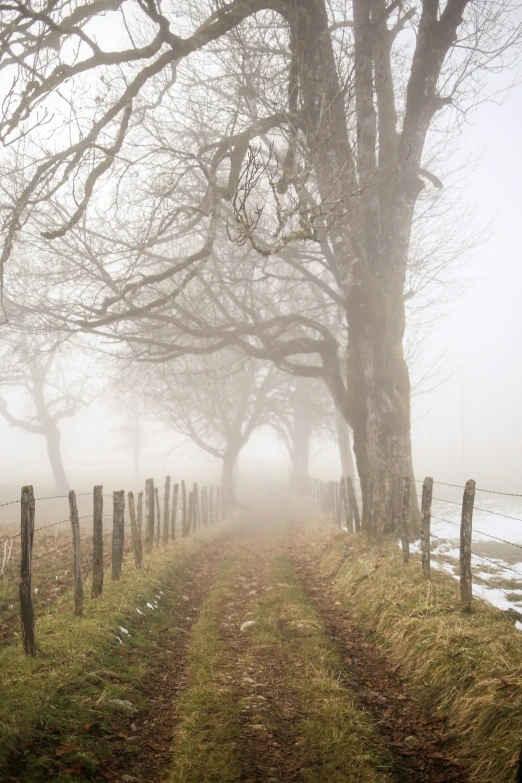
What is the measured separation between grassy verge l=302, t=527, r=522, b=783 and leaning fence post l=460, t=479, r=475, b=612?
18 cm

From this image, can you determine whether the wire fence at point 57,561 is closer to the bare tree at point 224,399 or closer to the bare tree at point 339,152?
the bare tree at point 339,152

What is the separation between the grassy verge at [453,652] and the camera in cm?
405

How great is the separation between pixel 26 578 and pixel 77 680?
134 cm

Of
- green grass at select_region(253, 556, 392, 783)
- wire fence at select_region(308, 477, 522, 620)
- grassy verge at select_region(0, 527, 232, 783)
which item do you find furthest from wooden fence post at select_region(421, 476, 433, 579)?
grassy verge at select_region(0, 527, 232, 783)

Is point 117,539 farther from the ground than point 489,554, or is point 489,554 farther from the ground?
point 117,539

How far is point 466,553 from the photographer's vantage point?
22.1 ft

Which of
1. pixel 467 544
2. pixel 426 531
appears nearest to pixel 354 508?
pixel 426 531

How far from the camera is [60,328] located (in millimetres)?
12695

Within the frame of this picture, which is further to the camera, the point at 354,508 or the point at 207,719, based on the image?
the point at 354,508

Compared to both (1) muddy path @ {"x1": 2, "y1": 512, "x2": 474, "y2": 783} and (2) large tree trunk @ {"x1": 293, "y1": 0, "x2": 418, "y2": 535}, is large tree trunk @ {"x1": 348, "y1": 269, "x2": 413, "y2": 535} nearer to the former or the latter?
(2) large tree trunk @ {"x1": 293, "y1": 0, "x2": 418, "y2": 535}

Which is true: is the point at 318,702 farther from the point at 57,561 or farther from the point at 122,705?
the point at 57,561

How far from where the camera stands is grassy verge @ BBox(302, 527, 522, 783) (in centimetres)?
405

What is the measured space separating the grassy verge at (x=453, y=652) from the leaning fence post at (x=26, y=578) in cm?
435

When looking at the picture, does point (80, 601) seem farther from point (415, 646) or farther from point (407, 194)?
point (407, 194)
